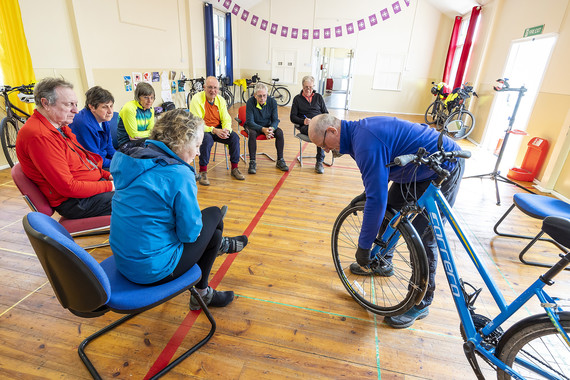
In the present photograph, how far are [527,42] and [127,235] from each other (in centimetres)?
657

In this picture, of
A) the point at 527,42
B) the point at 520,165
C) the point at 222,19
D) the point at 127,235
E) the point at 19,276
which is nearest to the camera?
the point at 127,235

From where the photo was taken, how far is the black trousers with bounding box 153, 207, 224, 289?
1.32m

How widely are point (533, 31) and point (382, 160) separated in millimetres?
5263

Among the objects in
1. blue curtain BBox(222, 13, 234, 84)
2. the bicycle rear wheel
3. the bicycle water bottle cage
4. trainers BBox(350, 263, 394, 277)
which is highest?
blue curtain BBox(222, 13, 234, 84)

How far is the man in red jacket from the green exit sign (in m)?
6.09

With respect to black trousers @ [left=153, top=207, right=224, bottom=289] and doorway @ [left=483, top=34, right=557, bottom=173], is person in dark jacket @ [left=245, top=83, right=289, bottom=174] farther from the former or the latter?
doorway @ [left=483, top=34, right=557, bottom=173]

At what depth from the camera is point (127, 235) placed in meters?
1.17

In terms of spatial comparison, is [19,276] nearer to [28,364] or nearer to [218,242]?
[28,364]

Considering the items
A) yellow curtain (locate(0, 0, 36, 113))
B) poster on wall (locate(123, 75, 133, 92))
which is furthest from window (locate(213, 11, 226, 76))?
yellow curtain (locate(0, 0, 36, 113))

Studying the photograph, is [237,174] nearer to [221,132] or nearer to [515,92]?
[221,132]

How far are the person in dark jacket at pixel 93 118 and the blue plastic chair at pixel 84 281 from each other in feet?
4.61

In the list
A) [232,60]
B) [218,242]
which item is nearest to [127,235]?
[218,242]

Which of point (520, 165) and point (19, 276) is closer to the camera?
point (19, 276)

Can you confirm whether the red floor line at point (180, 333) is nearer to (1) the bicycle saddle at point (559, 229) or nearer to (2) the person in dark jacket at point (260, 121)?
(1) the bicycle saddle at point (559, 229)
